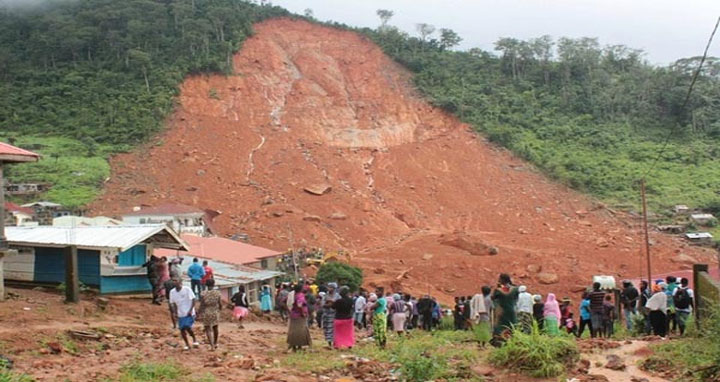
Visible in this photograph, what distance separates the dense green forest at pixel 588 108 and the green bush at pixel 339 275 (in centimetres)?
2169

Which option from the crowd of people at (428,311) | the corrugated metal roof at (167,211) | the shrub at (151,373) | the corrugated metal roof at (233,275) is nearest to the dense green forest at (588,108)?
the corrugated metal roof at (167,211)

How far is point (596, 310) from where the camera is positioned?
12.6 meters

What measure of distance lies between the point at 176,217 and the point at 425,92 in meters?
25.2

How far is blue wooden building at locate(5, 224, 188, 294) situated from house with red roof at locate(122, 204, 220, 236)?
16.4m

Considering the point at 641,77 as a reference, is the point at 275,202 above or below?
below

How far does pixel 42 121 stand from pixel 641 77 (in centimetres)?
4514

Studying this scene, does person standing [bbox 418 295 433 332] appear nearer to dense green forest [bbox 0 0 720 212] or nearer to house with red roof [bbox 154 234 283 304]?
house with red roof [bbox 154 234 283 304]

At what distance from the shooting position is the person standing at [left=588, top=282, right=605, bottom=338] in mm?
12578

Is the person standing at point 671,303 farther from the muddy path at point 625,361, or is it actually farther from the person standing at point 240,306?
the person standing at point 240,306

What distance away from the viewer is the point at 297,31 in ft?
189

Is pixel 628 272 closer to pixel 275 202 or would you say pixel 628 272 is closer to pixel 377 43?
pixel 275 202

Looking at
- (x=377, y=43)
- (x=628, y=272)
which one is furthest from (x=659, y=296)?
(x=377, y=43)

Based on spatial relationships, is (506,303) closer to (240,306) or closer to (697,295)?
(697,295)

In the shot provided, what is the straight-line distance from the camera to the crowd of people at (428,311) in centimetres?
1034
